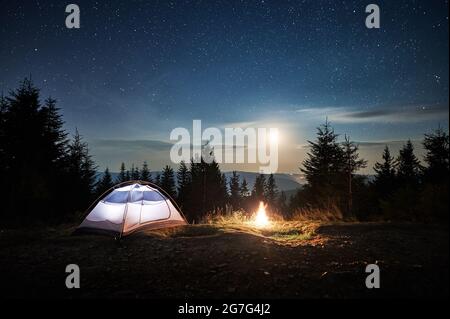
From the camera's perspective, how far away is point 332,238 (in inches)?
274

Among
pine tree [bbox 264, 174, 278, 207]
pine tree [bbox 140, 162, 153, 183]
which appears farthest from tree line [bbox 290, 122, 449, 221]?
pine tree [bbox 264, 174, 278, 207]

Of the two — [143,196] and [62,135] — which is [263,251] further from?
[62,135]

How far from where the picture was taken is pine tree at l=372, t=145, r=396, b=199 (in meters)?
32.7

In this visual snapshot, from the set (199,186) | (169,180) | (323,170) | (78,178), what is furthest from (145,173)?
(323,170)

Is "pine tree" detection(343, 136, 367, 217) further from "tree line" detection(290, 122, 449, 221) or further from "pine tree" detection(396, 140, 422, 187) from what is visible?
"pine tree" detection(396, 140, 422, 187)

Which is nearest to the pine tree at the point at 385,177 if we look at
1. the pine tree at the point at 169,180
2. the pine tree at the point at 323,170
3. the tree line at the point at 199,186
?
the pine tree at the point at 323,170

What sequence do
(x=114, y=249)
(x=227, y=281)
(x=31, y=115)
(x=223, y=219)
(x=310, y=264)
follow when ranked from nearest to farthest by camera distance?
1. (x=227, y=281)
2. (x=310, y=264)
3. (x=114, y=249)
4. (x=223, y=219)
5. (x=31, y=115)

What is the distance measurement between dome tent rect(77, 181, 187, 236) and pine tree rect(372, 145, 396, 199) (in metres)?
30.8

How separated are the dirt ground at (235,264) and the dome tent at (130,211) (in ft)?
2.02

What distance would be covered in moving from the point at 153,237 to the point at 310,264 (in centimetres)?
458

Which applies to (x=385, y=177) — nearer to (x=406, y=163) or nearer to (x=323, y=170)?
(x=406, y=163)

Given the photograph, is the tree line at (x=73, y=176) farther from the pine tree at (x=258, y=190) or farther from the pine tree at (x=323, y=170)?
the pine tree at (x=258, y=190)

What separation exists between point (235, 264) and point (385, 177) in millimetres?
37271
